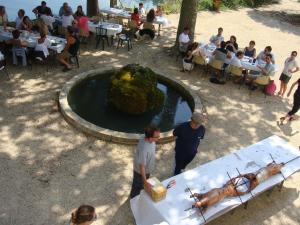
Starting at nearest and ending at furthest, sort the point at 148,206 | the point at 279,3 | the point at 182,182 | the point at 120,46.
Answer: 1. the point at 148,206
2. the point at 182,182
3. the point at 120,46
4. the point at 279,3

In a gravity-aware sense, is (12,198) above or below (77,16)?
below

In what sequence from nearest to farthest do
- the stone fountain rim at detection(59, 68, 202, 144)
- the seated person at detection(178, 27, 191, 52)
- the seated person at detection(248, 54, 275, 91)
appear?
the stone fountain rim at detection(59, 68, 202, 144) < the seated person at detection(248, 54, 275, 91) < the seated person at detection(178, 27, 191, 52)

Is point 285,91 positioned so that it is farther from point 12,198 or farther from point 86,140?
point 12,198

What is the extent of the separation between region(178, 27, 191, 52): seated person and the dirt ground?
1.66 feet

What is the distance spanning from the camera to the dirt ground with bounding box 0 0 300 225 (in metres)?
6.19

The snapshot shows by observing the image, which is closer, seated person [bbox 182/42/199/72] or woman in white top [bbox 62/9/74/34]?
seated person [bbox 182/42/199/72]

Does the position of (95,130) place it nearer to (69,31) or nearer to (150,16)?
(69,31)

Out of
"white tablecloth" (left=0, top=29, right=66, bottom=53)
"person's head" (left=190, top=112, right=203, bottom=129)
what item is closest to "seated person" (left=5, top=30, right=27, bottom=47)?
"white tablecloth" (left=0, top=29, right=66, bottom=53)

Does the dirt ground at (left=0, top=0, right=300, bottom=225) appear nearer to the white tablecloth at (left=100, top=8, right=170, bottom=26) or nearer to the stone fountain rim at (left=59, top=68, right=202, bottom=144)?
the stone fountain rim at (left=59, top=68, right=202, bottom=144)

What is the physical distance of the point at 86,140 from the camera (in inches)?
302

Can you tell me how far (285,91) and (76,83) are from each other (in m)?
5.83

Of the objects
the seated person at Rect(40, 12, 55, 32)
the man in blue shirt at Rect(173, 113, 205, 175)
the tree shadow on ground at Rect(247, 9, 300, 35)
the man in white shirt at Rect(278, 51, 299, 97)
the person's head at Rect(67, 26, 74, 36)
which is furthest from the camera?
the tree shadow on ground at Rect(247, 9, 300, 35)

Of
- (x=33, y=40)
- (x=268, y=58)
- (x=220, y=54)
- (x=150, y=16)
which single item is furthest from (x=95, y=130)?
(x=150, y=16)

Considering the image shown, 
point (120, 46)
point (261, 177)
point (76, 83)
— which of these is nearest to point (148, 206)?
point (261, 177)
